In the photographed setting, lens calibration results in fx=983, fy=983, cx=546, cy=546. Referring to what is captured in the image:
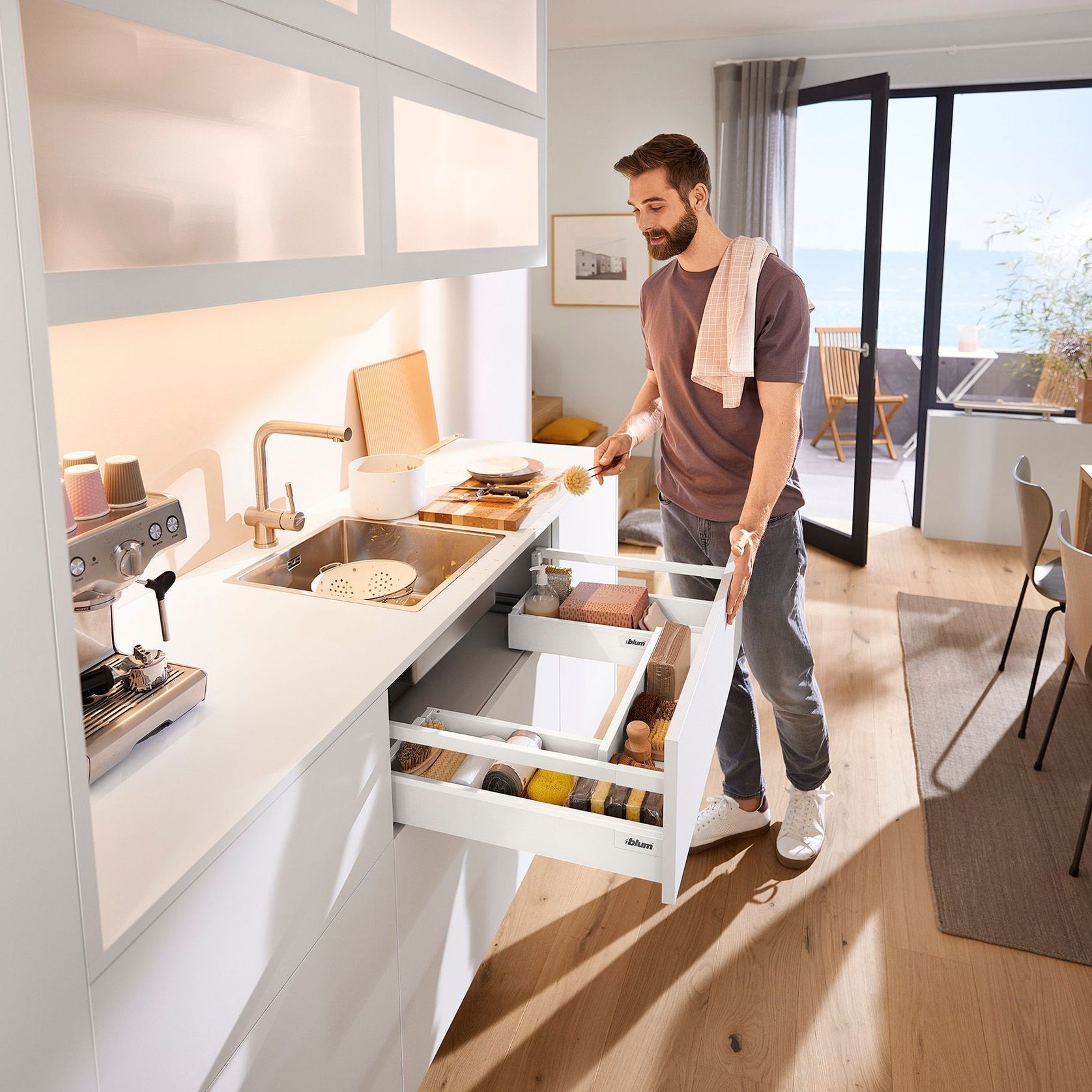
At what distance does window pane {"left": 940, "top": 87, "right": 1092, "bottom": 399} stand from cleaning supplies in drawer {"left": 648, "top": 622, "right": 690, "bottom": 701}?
3.61 meters

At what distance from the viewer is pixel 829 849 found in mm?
2363

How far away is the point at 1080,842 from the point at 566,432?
355 cm

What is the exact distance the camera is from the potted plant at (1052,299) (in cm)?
452

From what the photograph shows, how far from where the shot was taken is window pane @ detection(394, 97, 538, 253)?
192 cm

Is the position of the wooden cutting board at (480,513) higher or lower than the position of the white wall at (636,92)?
lower

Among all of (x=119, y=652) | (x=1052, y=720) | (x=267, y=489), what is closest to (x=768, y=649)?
(x=1052, y=720)

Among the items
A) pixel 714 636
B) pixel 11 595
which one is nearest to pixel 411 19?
pixel 714 636

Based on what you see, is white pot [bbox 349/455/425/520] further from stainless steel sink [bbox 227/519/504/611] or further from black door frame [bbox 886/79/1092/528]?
black door frame [bbox 886/79/1092/528]

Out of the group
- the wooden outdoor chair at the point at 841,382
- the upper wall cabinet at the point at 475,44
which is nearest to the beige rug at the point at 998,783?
the wooden outdoor chair at the point at 841,382

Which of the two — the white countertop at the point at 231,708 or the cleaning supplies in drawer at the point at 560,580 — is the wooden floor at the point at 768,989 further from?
the white countertop at the point at 231,708

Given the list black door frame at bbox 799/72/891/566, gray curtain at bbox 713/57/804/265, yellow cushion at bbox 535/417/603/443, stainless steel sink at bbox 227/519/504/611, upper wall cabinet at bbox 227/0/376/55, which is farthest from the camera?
yellow cushion at bbox 535/417/603/443

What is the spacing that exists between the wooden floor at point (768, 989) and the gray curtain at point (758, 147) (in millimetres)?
3196

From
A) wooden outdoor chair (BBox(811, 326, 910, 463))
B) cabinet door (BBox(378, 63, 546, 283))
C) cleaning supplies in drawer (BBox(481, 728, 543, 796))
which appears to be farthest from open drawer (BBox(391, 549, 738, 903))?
wooden outdoor chair (BBox(811, 326, 910, 463))

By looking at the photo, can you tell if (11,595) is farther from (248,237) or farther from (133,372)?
(133,372)
